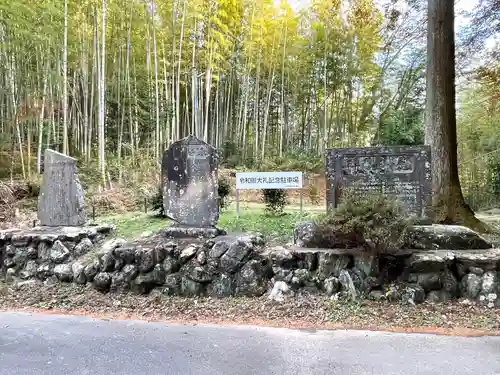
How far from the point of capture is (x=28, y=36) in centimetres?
844

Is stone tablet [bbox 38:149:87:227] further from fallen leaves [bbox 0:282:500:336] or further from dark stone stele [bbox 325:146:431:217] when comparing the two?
dark stone stele [bbox 325:146:431:217]

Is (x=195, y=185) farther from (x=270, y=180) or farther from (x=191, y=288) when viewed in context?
(x=270, y=180)

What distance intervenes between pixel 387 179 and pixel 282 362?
2.54 m

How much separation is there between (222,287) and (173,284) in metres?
0.50

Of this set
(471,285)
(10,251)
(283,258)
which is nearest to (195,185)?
(283,258)

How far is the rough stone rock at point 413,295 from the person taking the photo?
344cm

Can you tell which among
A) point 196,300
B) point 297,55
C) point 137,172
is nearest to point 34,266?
point 196,300

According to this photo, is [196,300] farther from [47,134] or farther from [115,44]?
[115,44]

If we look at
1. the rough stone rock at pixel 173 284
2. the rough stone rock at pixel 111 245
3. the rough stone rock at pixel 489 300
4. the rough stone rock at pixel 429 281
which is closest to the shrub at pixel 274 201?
the rough stone rock at pixel 111 245

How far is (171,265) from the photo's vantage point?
3947 millimetres

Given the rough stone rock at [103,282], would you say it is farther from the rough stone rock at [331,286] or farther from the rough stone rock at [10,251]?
the rough stone rock at [331,286]

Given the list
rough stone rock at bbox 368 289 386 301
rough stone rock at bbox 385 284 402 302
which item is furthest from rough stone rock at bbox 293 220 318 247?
rough stone rock at bbox 385 284 402 302

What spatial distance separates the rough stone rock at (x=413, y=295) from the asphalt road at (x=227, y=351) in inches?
25.5

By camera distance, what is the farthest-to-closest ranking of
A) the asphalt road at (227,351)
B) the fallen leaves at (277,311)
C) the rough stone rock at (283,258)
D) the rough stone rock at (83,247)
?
the rough stone rock at (83,247) < the rough stone rock at (283,258) < the fallen leaves at (277,311) < the asphalt road at (227,351)
